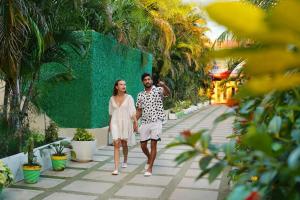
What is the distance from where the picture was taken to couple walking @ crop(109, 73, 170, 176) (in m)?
6.91

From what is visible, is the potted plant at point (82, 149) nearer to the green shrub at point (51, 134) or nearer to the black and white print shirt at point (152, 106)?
the green shrub at point (51, 134)

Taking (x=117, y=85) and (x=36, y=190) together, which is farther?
(x=117, y=85)

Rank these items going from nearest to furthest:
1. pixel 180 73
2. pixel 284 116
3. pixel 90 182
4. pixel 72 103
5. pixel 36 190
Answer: pixel 284 116 < pixel 36 190 < pixel 90 182 < pixel 72 103 < pixel 180 73

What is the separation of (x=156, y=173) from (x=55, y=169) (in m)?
1.69

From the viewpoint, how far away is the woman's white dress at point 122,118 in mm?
7066

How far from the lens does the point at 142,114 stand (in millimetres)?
7145

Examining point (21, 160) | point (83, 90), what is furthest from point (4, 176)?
point (83, 90)

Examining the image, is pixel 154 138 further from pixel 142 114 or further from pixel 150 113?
pixel 142 114

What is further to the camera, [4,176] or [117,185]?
[117,185]

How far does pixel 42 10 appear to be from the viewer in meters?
7.00

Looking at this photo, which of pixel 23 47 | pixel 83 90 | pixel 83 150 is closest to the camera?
pixel 23 47

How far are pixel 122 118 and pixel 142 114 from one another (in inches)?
14.1

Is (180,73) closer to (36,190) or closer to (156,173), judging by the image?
(156,173)

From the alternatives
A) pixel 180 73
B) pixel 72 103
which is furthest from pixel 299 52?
pixel 180 73
